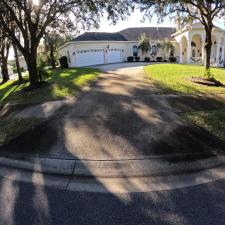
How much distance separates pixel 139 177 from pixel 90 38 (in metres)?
30.8

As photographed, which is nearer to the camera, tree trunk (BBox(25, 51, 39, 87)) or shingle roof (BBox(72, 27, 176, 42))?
tree trunk (BBox(25, 51, 39, 87))

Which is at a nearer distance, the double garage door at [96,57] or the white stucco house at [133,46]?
the double garage door at [96,57]

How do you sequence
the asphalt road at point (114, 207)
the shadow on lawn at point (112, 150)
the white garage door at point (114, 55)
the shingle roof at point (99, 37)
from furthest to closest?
the white garage door at point (114, 55) → the shingle roof at point (99, 37) → the shadow on lawn at point (112, 150) → the asphalt road at point (114, 207)

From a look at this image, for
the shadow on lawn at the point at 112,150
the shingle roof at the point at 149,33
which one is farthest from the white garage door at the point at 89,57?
the shadow on lawn at the point at 112,150

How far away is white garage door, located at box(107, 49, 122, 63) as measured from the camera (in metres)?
34.8

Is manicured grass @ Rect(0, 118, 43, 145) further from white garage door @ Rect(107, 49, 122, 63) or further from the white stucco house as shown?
white garage door @ Rect(107, 49, 122, 63)

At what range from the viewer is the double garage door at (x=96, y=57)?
31672 mm

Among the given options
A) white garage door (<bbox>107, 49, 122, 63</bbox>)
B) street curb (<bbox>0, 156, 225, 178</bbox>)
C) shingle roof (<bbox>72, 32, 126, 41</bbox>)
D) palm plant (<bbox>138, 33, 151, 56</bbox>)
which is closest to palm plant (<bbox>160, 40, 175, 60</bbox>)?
palm plant (<bbox>138, 33, 151, 56</bbox>)

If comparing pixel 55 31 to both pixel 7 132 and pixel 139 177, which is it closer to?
pixel 7 132

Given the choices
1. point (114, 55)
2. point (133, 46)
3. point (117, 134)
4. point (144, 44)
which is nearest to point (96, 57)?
point (114, 55)

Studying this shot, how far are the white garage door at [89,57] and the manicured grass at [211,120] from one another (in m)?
25.1

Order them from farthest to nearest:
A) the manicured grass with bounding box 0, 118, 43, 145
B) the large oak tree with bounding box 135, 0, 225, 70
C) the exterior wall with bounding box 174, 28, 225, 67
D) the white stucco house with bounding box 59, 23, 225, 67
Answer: the exterior wall with bounding box 174, 28, 225, 67, the white stucco house with bounding box 59, 23, 225, 67, the large oak tree with bounding box 135, 0, 225, 70, the manicured grass with bounding box 0, 118, 43, 145

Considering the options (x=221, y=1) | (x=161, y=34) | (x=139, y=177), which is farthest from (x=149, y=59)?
(x=139, y=177)

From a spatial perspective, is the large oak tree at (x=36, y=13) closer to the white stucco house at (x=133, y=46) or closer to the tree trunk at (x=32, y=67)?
the tree trunk at (x=32, y=67)
